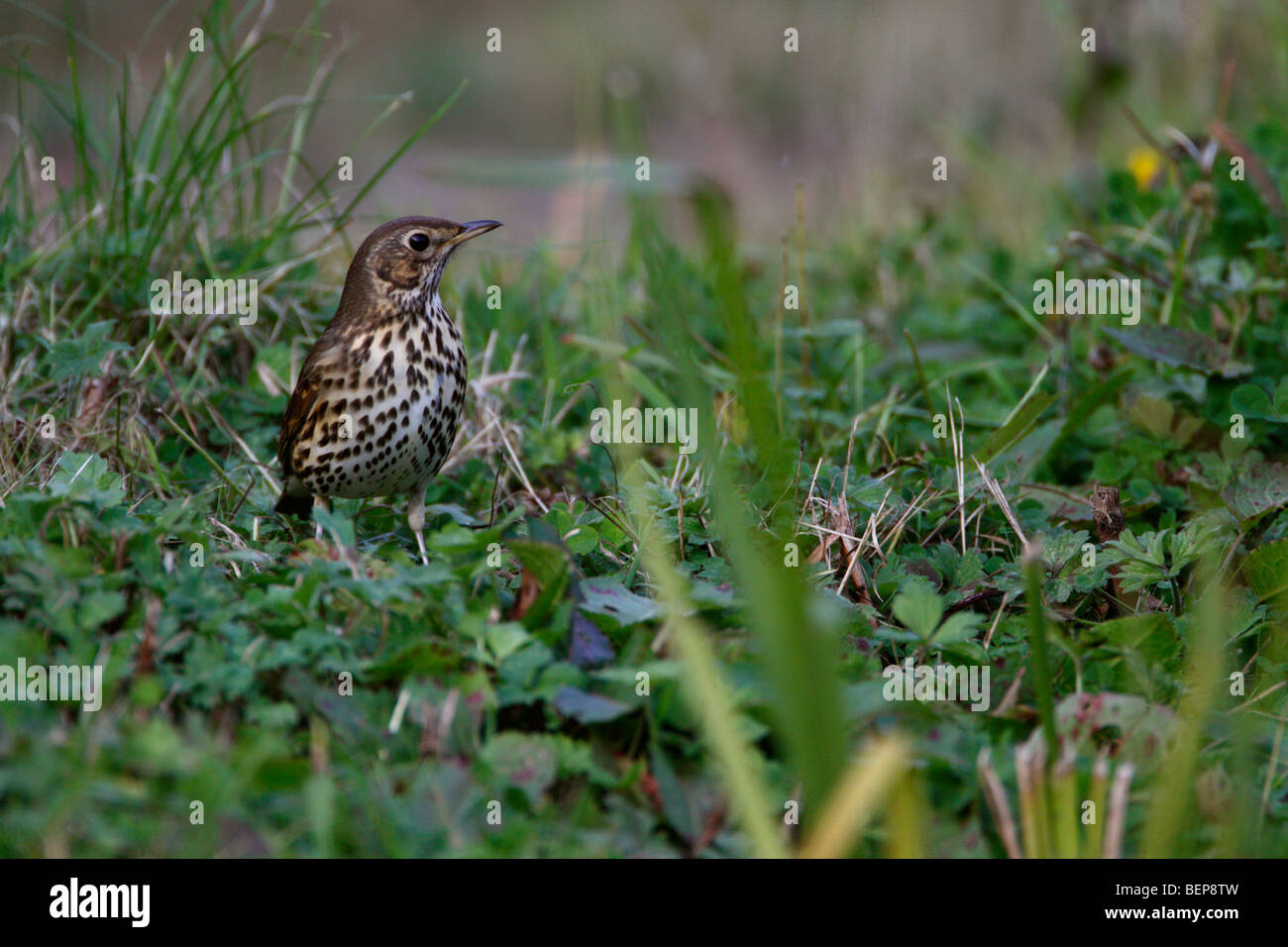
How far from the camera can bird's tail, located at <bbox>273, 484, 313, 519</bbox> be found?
4.39m

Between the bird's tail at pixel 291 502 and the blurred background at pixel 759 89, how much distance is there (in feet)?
3.84

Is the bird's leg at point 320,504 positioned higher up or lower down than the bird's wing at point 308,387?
lower down

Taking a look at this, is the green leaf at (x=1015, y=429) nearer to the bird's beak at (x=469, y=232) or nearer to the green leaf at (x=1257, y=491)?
the green leaf at (x=1257, y=491)

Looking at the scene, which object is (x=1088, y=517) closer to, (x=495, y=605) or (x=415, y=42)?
(x=495, y=605)

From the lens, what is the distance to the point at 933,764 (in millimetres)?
2787

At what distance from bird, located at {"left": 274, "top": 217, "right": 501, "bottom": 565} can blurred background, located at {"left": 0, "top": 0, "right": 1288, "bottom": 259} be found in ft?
1.30

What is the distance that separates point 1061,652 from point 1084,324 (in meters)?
2.69

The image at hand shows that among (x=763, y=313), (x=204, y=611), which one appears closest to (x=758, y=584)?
(x=204, y=611)

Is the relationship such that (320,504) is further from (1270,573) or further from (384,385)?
(1270,573)

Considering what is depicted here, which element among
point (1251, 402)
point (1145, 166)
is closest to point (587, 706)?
point (1251, 402)

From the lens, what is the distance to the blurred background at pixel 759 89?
7590 mm

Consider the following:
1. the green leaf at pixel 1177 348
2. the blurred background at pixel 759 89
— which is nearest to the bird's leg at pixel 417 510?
the blurred background at pixel 759 89

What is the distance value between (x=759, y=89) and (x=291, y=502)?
341 inches
